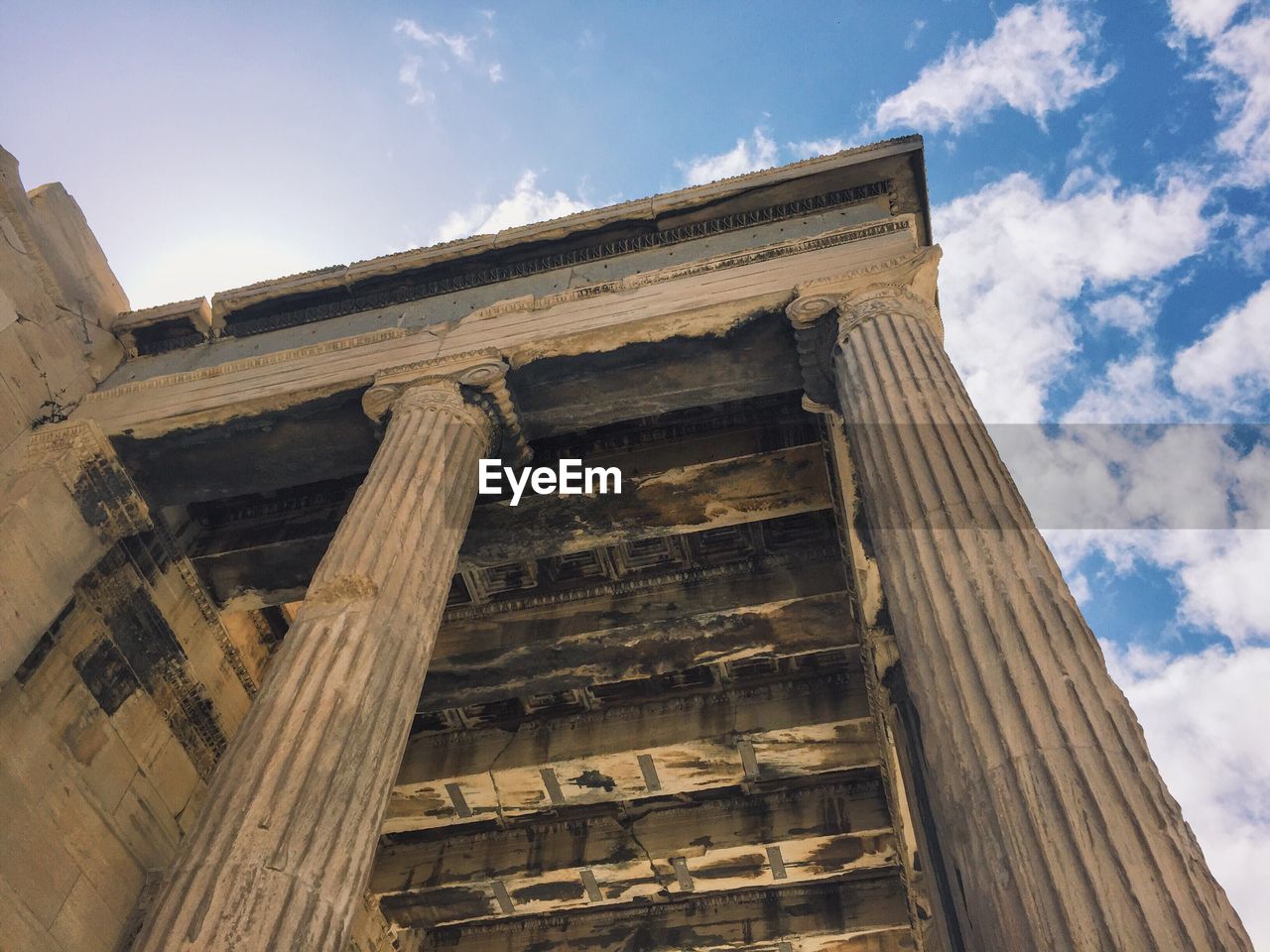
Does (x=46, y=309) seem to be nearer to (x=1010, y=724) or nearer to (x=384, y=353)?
(x=384, y=353)

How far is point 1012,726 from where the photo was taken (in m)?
4.99

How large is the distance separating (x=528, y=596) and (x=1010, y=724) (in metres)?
7.72

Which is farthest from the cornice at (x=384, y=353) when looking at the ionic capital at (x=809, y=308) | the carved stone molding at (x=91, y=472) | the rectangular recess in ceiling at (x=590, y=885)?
the rectangular recess in ceiling at (x=590, y=885)

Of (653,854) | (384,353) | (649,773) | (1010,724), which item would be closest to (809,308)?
(384,353)

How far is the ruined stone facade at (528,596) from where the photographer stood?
590 centimetres

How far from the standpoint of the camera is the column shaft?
4.22 meters

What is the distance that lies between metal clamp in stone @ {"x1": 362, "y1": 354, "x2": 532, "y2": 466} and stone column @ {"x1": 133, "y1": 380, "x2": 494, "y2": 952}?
98cm

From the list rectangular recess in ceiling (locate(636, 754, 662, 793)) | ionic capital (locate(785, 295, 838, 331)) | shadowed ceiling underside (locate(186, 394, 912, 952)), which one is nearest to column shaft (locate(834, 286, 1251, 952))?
ionic capital (locate(785, 295, 838, 331))

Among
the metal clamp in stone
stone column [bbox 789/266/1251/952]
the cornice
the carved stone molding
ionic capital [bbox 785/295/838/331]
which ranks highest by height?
the cornice

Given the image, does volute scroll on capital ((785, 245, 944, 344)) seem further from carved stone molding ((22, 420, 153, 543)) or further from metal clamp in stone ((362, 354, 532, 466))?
carved stone molding ((22, 420, 153, 543))

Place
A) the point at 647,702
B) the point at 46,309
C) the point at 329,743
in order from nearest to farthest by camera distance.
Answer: the point at 329,743 < the point at 46,309 < the point at 647,702

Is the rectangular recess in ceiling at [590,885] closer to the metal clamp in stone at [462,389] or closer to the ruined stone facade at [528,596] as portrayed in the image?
the ruined stone facade at [528,596]

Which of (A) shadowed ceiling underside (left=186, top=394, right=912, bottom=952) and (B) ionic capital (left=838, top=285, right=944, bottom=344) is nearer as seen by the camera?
(B) ionic capital (left=838, top=285, right=944, bottom=344)

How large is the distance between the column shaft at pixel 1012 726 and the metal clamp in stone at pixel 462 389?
3.82 m
